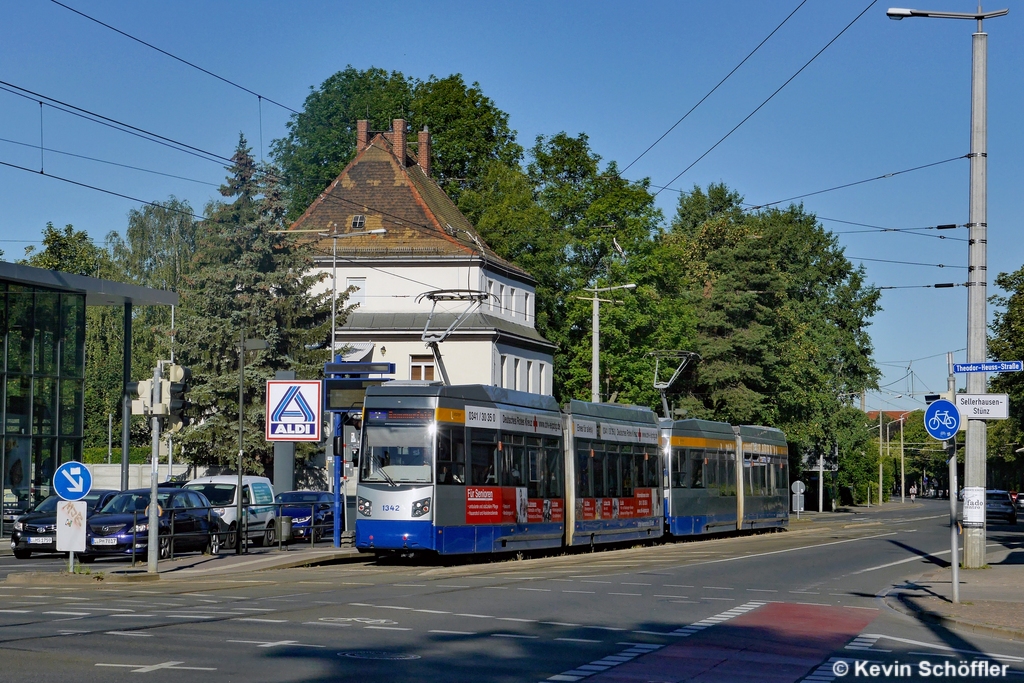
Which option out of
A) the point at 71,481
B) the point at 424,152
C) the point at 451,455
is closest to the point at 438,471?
the point at 451,455

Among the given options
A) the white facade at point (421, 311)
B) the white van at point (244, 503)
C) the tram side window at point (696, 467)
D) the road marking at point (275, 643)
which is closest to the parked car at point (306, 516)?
the white van at point (244, 503)

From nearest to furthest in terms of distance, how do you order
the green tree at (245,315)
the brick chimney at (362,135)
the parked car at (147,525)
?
the parked car at (147,525) → the green tree at (245,315) → the brick chimney at (362,135)

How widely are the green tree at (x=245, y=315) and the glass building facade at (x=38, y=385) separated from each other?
643 inches

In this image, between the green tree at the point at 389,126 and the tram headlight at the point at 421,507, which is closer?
the tram headlight at the point at 421,507

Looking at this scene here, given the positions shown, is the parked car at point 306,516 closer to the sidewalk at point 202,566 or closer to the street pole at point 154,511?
the sidewalk at point 202,566

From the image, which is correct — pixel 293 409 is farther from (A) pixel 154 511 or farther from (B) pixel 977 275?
(B) pixel 977 275

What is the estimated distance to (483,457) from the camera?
26.0m

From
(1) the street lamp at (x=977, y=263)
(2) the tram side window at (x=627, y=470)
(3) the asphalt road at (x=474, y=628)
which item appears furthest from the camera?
(2) the tram side window at (x=627, y=470)

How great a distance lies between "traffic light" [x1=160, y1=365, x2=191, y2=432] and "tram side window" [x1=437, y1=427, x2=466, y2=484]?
486 cm

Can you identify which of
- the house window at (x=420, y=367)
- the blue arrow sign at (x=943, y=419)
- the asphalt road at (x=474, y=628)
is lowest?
the asphalt road at (x=474, y=628)

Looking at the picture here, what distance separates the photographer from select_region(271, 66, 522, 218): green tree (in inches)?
2921

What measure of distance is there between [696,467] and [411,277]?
1195 inches

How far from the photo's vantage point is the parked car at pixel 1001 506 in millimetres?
59906

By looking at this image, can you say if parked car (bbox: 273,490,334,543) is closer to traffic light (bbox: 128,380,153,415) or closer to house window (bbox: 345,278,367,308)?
traffic light (bbox: 128,380,153,415)
